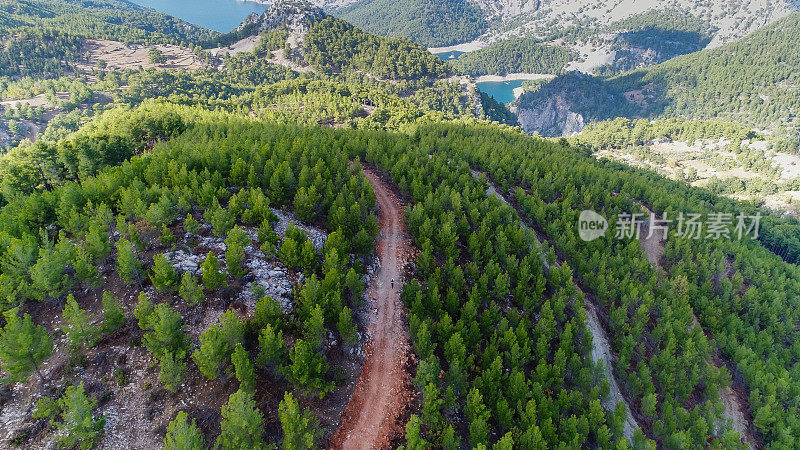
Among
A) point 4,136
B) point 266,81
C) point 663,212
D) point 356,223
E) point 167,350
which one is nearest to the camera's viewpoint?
point 167,350

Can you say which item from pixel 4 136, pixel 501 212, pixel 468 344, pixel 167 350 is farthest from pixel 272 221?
pixel 4 136

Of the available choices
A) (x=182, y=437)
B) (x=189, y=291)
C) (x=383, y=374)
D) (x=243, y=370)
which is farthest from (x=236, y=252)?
(x=383, y=374)

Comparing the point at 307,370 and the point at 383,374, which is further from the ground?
the point at 307,370

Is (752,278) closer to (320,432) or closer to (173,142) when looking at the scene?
(320,432)

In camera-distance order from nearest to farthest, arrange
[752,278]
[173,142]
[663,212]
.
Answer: [173,142], [752,278], [663,212]

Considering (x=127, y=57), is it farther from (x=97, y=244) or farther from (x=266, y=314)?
(x=266, y=314)

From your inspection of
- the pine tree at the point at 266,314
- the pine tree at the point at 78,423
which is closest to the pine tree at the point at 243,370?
the pine tree at the point at 266,314

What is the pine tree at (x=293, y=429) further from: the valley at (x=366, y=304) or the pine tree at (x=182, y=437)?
the pine tree at (x=182, y=437)
